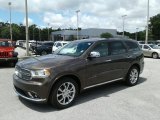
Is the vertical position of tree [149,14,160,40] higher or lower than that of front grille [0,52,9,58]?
higher

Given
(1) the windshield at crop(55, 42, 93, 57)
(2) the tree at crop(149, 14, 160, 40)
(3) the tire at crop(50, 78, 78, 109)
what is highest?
(2) the tree at crop(149, 14, 160, 40)

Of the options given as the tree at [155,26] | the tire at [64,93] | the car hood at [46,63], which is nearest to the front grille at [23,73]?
the car hood at [46,63]

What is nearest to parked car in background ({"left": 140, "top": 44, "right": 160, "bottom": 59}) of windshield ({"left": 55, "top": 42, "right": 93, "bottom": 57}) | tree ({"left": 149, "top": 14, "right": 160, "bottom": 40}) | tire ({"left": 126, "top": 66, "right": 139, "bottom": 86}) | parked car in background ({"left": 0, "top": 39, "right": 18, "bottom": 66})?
parked car in background ({"left": 0, "top": 39, "right": 18, "bottom": 66})

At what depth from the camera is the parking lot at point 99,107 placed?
5285 millimetres

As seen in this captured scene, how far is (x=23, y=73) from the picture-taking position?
19.2ft

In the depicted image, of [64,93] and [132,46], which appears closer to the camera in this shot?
[64,93]

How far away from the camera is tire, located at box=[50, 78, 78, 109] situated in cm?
569

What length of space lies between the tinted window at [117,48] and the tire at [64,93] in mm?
1968

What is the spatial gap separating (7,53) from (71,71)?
8772 millimetres

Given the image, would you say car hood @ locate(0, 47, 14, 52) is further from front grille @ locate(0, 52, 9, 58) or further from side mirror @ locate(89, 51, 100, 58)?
side mirror @ locate(89, 51, 100, 58)

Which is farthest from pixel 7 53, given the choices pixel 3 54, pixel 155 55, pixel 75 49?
pixel 155 55

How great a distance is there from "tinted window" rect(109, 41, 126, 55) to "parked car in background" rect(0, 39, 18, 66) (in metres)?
7.83

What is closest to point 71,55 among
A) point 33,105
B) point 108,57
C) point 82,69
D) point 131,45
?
point 82,69

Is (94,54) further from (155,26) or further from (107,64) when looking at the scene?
(155,26)
